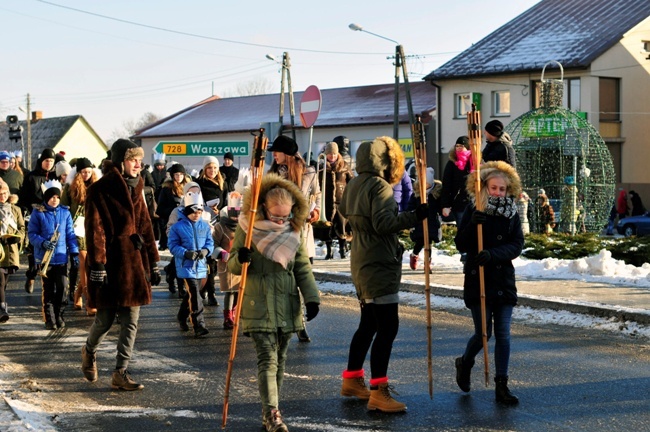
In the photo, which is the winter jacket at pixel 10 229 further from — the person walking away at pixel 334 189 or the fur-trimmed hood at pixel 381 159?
the fur-trimmed hood at pixel 381 159

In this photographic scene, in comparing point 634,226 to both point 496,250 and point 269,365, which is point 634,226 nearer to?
point 496,250

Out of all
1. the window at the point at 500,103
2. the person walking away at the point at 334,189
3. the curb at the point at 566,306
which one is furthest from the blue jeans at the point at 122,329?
the window at the point at 500,103

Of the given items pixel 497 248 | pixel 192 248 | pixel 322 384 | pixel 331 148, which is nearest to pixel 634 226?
pixel 331 148

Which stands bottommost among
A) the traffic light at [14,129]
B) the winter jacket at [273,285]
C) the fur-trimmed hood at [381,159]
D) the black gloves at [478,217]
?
the winter jacket at [273,285]

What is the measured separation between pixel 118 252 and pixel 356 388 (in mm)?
2018

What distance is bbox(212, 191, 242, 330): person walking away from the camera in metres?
10.9

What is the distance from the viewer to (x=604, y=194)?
89.5 ft

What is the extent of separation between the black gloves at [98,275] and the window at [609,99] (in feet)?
Answer: 133

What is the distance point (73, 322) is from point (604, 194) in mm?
18258

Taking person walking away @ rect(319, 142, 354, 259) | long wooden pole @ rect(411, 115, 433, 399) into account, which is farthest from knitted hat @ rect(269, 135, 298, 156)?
person walking away @ rect(319, 142, 354, 259)

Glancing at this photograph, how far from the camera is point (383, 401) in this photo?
278 inches

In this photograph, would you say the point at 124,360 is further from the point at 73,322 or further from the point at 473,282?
the point at 73,322

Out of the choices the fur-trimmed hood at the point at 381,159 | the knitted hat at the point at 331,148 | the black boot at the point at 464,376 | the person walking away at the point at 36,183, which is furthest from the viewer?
the person walking away at the point at 36,183

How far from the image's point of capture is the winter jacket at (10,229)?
37.6ft
